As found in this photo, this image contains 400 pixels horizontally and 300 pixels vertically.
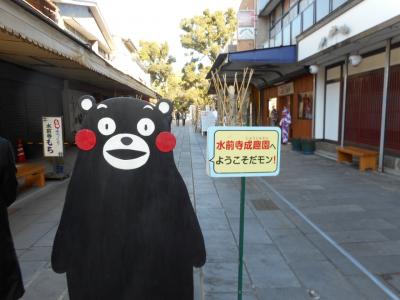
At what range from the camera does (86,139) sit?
8.12ft

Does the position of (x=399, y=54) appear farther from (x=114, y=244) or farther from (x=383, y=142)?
(x=114, y=244)

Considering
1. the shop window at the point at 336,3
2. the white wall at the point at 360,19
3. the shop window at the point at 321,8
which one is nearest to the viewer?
the white wall at the point at 360,19

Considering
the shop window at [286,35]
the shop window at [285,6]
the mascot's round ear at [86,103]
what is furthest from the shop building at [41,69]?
the shop window at [285,6]

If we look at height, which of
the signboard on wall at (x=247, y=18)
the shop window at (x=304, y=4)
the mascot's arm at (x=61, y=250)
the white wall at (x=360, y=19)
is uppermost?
the signboard on wall at (x=247, y=18)

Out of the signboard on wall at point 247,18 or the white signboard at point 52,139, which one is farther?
the signboard on wall at point 247,18

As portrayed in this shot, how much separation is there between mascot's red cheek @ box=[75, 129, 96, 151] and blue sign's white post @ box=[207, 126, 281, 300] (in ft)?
2.75

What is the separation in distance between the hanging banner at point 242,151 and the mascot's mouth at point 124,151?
53 cm

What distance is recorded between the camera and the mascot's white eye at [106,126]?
2.48 metres

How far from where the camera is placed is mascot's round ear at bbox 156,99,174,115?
2580mm

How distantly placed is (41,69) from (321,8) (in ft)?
29.9

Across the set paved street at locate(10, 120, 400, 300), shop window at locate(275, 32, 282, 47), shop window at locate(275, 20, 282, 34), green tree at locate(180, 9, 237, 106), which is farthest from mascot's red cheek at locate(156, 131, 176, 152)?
green tree at locate(180, 9, 237, 106)

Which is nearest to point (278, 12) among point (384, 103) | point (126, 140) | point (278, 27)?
point (278, 27)

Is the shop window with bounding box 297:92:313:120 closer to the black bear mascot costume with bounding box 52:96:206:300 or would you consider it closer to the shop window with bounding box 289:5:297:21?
the shop window with bounding box 289:5:297:21

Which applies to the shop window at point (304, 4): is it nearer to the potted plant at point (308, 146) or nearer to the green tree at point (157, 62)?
the potted plant at point (308, 146)
